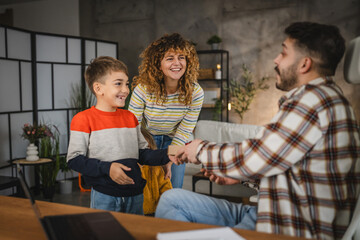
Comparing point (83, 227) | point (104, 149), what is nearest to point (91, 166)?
point (104, 149)

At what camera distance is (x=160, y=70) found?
2156mm

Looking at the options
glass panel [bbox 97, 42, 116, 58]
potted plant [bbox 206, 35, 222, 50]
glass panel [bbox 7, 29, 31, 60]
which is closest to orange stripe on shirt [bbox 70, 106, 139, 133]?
glass panel [bbox 7, 29, 31, 60]

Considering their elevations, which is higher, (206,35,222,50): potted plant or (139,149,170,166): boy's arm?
(206,35,222,50): potted plant

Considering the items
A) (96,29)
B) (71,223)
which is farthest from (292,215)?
(96,29)

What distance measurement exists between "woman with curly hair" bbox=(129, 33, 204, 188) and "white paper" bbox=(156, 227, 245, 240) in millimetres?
1423

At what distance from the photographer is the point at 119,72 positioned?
5.24 ft

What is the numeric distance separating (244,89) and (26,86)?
3.48 metres

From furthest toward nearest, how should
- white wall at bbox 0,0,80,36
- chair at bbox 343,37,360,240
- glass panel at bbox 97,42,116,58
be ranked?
1. white wall at bbox 0,0,80,36
2. glass panel at bbox 97,42,116,58
3. chair at bbox 343,37,360,240

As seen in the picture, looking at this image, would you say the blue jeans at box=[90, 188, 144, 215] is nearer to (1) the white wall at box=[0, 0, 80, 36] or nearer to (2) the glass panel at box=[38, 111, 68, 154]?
(2) the glass panel at box=[38, 111, 68, 154]

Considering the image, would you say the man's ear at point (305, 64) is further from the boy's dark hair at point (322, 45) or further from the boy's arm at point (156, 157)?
the boy's arm at point (156, 157)

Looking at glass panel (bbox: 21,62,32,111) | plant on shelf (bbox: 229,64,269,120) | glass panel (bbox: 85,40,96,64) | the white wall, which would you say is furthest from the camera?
the white wall

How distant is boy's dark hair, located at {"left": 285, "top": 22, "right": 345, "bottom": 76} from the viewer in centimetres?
109

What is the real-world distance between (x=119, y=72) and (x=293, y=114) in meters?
0.90

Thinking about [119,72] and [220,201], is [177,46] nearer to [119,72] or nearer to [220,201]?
[119,72]
